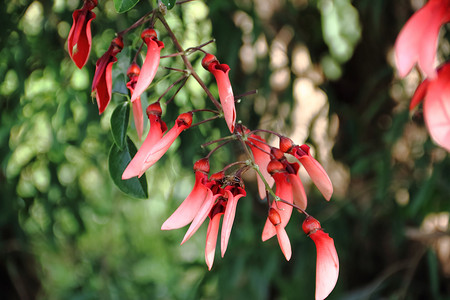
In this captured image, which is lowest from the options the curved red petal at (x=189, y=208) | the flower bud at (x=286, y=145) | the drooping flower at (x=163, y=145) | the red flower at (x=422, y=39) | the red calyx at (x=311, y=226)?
the red calyx at (x=311, y=226)

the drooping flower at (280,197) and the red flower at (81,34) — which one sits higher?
the red flower at (81,34)

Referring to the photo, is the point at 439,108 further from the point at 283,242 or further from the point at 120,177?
the point at 120,177

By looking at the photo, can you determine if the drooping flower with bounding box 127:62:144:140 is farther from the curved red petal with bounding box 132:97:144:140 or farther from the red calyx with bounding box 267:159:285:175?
the red calyx with bounding box 267:159:285:175

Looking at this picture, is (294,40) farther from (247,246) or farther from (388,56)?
(247,246)

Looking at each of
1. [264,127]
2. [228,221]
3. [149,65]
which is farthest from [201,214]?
[264,127]

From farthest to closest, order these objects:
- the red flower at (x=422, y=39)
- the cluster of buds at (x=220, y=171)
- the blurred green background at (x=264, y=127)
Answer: the blurred green background at (x=264, y=127), the cluster of buds at (x=220, y=171), the red flower at (x=422, y=39)

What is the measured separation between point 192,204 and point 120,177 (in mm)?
93

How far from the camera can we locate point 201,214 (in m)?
0.40

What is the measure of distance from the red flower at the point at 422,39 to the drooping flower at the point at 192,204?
0.60ft

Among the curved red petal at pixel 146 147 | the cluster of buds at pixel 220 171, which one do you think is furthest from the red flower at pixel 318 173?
the curved red petal at pixel 146 147

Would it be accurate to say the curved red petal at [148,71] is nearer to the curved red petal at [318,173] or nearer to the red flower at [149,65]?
the red flower at [149,65]

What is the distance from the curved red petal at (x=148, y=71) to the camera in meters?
0.41

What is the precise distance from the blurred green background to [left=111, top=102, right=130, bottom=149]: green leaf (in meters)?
0.42

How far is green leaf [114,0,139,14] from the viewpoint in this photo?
441 mm
